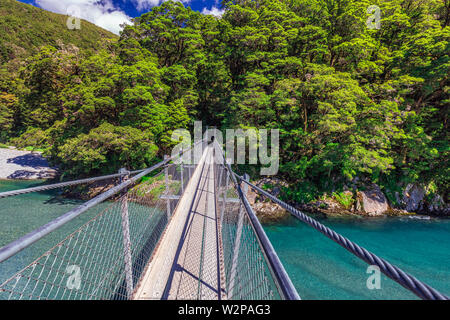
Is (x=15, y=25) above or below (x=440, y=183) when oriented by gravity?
above

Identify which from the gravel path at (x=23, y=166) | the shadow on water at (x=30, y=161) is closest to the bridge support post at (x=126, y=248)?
the gravel path at (x=23, y=166)

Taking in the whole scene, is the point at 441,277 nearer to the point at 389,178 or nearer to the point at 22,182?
the point at 389,178

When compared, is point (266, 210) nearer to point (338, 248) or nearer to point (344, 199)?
point (338, 248)

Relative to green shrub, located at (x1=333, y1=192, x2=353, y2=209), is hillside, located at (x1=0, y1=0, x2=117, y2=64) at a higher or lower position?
higher

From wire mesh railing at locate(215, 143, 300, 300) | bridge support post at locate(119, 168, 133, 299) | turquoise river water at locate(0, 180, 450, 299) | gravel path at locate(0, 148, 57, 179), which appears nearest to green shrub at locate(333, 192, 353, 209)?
turquoise river water at locate(0, 180, 450, 299)

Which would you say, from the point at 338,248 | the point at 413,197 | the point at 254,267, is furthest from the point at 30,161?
the point at 413,197

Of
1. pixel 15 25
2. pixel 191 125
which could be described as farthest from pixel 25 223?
pixel 15 25

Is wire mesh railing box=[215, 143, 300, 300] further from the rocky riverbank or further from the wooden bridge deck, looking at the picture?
the rocky riverbank
